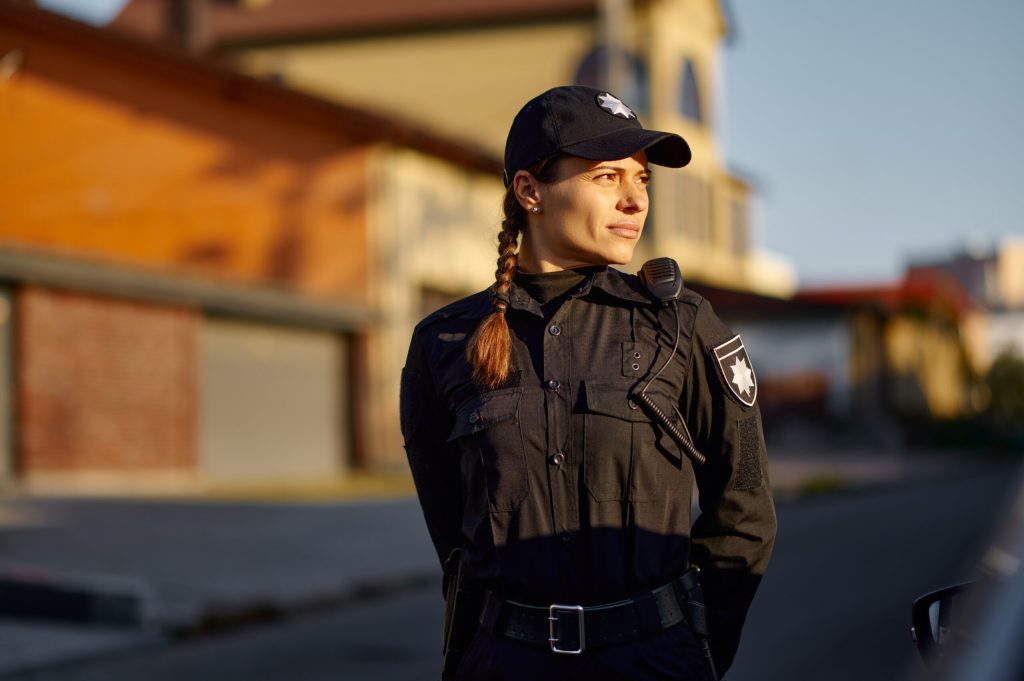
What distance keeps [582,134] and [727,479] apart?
0.72 meters

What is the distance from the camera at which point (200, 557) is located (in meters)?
12.8

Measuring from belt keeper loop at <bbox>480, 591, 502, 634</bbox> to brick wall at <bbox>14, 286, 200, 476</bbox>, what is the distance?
54.0ft

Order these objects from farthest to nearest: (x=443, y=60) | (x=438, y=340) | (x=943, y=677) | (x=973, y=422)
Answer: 1. (x=973, y=422)
2. (x=443, y=60)
3. (x=438, y=340)
4. (x=943, y=677)

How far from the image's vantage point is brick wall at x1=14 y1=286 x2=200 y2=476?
18219mm

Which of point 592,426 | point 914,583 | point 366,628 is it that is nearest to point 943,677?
point 592,426

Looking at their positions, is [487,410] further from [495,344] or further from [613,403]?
[613,403]

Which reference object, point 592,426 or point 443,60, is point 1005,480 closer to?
point 443,60

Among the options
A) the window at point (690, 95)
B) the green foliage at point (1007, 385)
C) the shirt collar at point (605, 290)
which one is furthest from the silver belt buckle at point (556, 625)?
the green foliage at point (1007, 385)

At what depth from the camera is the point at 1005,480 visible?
25.7 meters

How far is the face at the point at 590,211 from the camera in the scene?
2803mm

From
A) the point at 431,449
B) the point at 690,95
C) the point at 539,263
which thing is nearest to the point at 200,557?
the point at 431,449

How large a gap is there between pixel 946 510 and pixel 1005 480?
787cm

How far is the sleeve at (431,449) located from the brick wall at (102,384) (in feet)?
53.1

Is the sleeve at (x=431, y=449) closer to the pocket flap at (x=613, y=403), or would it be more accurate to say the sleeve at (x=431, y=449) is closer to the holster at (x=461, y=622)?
the holster at (x=461, y=622)
